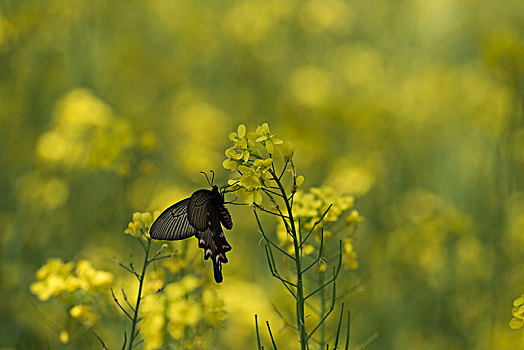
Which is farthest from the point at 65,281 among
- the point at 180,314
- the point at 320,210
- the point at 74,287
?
the point at 320,210

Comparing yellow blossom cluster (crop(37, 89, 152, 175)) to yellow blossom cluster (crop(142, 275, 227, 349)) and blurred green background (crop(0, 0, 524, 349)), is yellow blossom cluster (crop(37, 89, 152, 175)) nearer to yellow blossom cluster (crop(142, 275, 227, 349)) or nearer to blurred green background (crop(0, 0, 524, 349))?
blurred green background (crop(0, 0, 524, 349))

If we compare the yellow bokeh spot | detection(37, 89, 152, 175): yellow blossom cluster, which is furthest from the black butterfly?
the yellow bokeh spot

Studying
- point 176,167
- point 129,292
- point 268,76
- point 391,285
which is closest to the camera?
point 129,292

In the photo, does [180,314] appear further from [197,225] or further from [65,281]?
[65,281]

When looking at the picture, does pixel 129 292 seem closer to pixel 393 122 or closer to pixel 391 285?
pixel 391 285

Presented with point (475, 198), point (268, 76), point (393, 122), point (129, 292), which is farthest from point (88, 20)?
point (475, 198)

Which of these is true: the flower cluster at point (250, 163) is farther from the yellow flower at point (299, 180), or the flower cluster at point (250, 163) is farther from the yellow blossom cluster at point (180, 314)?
the yellow blossom cluster at point (180, 314)
